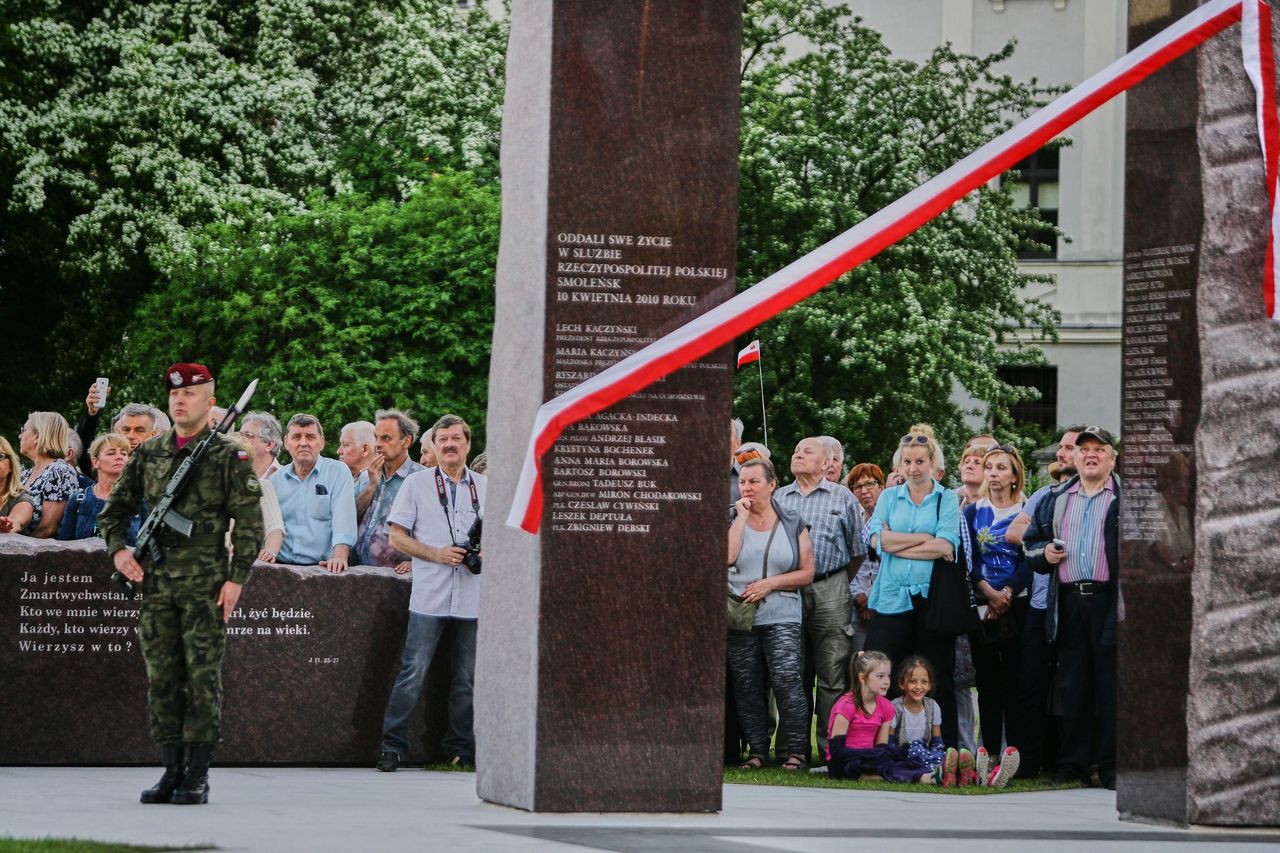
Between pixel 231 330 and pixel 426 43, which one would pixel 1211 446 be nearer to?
pixel 231 330

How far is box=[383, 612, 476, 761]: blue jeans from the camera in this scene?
12180 millimetres

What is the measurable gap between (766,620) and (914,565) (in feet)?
3.30

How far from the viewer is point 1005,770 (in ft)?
39.9

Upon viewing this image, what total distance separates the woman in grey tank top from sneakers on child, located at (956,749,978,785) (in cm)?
113

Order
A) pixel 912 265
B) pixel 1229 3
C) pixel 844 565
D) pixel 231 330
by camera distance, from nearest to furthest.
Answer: pixel 1229 3
pixel 844 565
pixel 231 330
pixel 912 265

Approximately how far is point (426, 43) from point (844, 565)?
75.6 ft

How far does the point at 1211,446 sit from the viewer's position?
9195 mm

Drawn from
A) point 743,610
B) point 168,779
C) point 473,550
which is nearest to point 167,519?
point 168,779

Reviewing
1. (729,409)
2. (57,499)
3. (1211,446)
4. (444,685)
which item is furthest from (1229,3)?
(57,499)

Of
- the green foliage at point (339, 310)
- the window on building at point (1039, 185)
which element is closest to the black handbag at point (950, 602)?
the green foliage at point (339, 310)

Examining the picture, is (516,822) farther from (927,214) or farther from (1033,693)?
(1033,693)

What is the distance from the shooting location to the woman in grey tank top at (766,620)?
13.0m

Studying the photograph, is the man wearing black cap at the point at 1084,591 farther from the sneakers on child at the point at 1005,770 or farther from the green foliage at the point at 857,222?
the green foliage at the point at 857,222

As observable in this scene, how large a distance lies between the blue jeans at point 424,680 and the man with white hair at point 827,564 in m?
2.42
